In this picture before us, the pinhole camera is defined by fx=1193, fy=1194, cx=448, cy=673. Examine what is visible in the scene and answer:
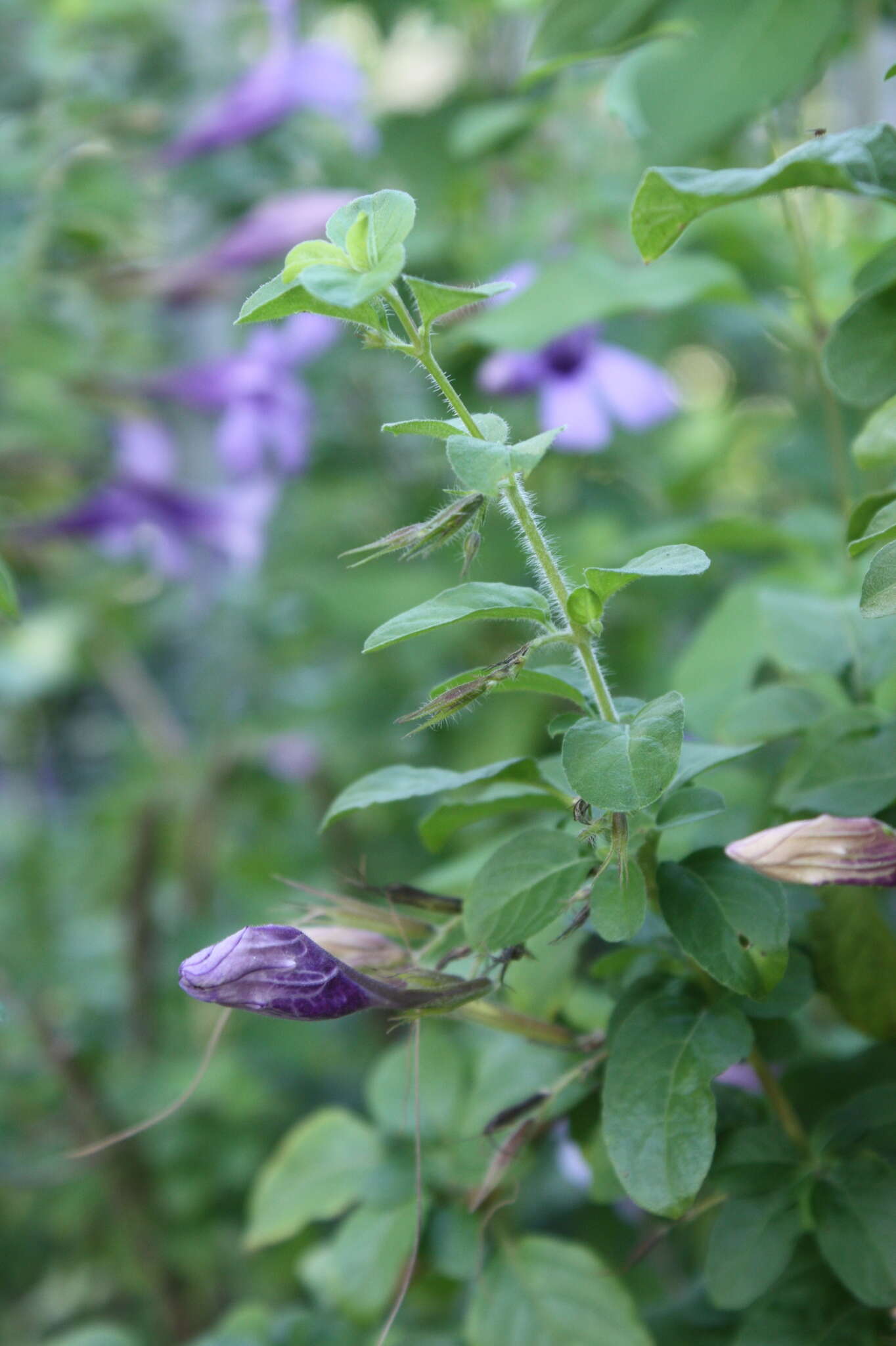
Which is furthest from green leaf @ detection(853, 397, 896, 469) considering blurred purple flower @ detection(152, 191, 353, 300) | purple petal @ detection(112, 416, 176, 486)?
purple petal @ detection(112, 416, 176, 486)

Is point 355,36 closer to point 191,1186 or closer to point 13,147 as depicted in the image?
point 13,147

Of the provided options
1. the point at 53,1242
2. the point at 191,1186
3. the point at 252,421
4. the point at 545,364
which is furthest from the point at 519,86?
the point at 53,1242

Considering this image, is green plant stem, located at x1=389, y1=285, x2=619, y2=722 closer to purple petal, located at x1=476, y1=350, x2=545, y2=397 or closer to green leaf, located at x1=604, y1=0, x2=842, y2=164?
green leaf, located at x1=604, y1=0, x2=842, y2=164

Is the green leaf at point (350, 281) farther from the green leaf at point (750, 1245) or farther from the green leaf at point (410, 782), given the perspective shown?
the green leaf at point (750, 1245)

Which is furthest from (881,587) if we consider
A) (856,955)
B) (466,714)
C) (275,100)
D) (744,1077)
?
(275,100)

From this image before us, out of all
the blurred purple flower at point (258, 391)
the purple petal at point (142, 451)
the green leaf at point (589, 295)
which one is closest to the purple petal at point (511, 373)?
the green leaf at point (589, 295)
